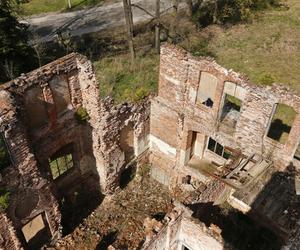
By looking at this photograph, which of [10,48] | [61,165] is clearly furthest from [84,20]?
[61,165]

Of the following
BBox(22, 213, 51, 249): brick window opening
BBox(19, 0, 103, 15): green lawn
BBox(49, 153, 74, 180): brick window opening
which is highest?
BBox(19, 0, 103, 15): green lawn

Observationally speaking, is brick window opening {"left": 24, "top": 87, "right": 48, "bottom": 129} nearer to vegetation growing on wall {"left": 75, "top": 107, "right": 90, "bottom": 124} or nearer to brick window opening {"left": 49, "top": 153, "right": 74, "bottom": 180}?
vegetation growing on wall {"left": 75, "top": 107, "right": 90, "bottom": 124}

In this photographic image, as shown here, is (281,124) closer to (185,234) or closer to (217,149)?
(217,149)

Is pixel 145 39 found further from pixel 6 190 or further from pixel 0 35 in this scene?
pixel 6 190

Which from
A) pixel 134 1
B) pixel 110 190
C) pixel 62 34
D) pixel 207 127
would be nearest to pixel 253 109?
pixel 207 127

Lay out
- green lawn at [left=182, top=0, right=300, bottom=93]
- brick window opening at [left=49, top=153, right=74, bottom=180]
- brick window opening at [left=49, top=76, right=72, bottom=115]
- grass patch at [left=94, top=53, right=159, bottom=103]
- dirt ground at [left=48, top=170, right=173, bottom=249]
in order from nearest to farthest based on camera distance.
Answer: brick window opening at [left=49, top=76, right=72, bottom=115], dirt ground at [left=48, top=170, right=173, bottom=249], brick window opening at [left=49, top=153, right=74, bottom=180], grass patch at [left=94, top=53, right=159, bottom=103], green lawn at [left=182, top=0, right=300, bottom=93]

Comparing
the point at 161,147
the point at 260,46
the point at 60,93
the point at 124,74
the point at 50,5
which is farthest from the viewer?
the point at 50,5

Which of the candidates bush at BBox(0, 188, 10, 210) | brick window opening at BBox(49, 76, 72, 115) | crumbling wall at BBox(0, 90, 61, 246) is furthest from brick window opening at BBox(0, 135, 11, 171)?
brick window opening at BBox(49, 76, 72, 115)

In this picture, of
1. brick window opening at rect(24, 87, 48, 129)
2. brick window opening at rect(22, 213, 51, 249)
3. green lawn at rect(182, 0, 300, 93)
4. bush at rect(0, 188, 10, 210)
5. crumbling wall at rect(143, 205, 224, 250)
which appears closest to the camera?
crumbling wall at rect(143, 205, 224, 250)
